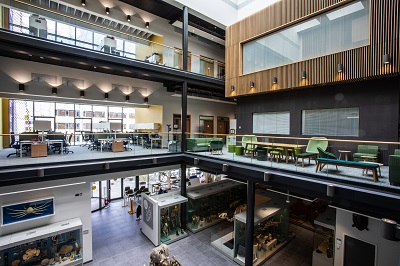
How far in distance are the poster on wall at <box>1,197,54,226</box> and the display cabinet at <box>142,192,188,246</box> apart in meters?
3.51

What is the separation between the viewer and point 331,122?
800cm

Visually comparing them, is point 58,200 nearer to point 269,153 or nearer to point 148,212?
point 148,212

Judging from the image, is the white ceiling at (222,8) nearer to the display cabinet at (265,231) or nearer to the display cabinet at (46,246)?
the display cabinet at (265,231)

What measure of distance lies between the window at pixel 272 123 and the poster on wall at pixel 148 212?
656cm

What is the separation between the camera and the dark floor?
714cm

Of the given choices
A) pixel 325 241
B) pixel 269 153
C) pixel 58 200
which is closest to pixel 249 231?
pixel 269 153

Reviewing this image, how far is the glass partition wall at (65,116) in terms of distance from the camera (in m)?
10.3

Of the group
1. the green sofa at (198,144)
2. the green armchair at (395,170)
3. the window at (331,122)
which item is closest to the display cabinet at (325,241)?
the green armchair at (395,170)

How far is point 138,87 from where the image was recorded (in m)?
11.5

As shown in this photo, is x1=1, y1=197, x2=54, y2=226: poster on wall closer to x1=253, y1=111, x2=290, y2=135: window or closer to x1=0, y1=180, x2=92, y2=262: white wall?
x1=0, y1=180, x2=92, y2=262: white wall

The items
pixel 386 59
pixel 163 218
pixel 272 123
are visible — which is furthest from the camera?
pixel 272 123

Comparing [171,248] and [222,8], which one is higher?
[222,8]

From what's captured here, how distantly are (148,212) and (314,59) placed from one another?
944cm

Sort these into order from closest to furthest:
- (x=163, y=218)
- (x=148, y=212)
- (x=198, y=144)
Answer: (x=163, y=218) → (x=148, y=212) → (x=198, y=144)
